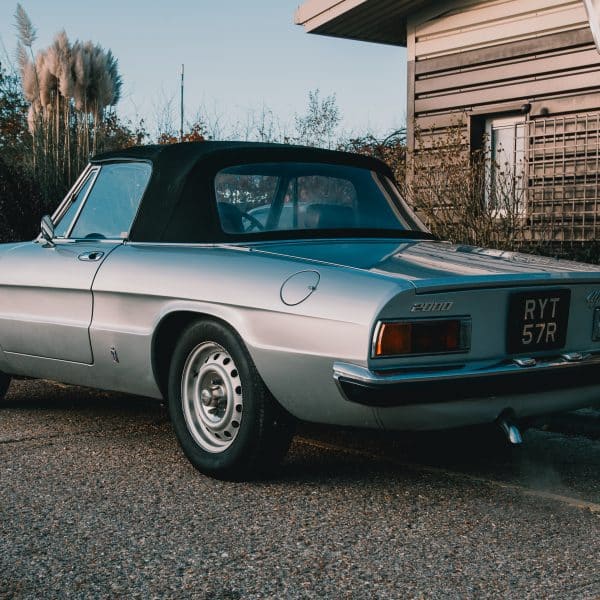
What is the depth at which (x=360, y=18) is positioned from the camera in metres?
12.5

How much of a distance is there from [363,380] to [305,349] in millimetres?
305

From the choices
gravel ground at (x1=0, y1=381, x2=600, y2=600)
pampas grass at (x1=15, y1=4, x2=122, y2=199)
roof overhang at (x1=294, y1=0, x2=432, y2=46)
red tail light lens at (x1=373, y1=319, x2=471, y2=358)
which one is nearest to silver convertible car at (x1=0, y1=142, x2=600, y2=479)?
red tail light lens at (x1=373, y1=319, x2=471, y2=358)

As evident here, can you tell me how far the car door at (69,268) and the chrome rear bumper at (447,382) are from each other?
1775mm

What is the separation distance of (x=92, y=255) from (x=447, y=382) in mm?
2121

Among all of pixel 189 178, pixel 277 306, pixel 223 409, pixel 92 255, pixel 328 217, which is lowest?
pixel 223 409

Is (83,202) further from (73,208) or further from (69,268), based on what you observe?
(69,268)

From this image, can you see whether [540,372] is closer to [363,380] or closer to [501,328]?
[501,328]

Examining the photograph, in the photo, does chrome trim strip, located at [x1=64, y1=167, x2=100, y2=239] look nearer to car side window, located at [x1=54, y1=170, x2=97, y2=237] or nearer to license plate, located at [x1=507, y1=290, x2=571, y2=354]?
car side window, located at [x1=54, y1=170, x2=97, y2=237]

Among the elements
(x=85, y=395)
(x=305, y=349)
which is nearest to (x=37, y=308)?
(x=85, y=395)

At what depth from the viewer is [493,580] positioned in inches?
121

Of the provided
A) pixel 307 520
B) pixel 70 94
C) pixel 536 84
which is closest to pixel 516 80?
pixel 536 84

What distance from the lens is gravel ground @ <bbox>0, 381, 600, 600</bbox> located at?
3062 mm

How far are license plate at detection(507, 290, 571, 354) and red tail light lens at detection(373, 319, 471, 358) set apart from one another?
0.77 ft

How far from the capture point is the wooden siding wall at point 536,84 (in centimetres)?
1032
